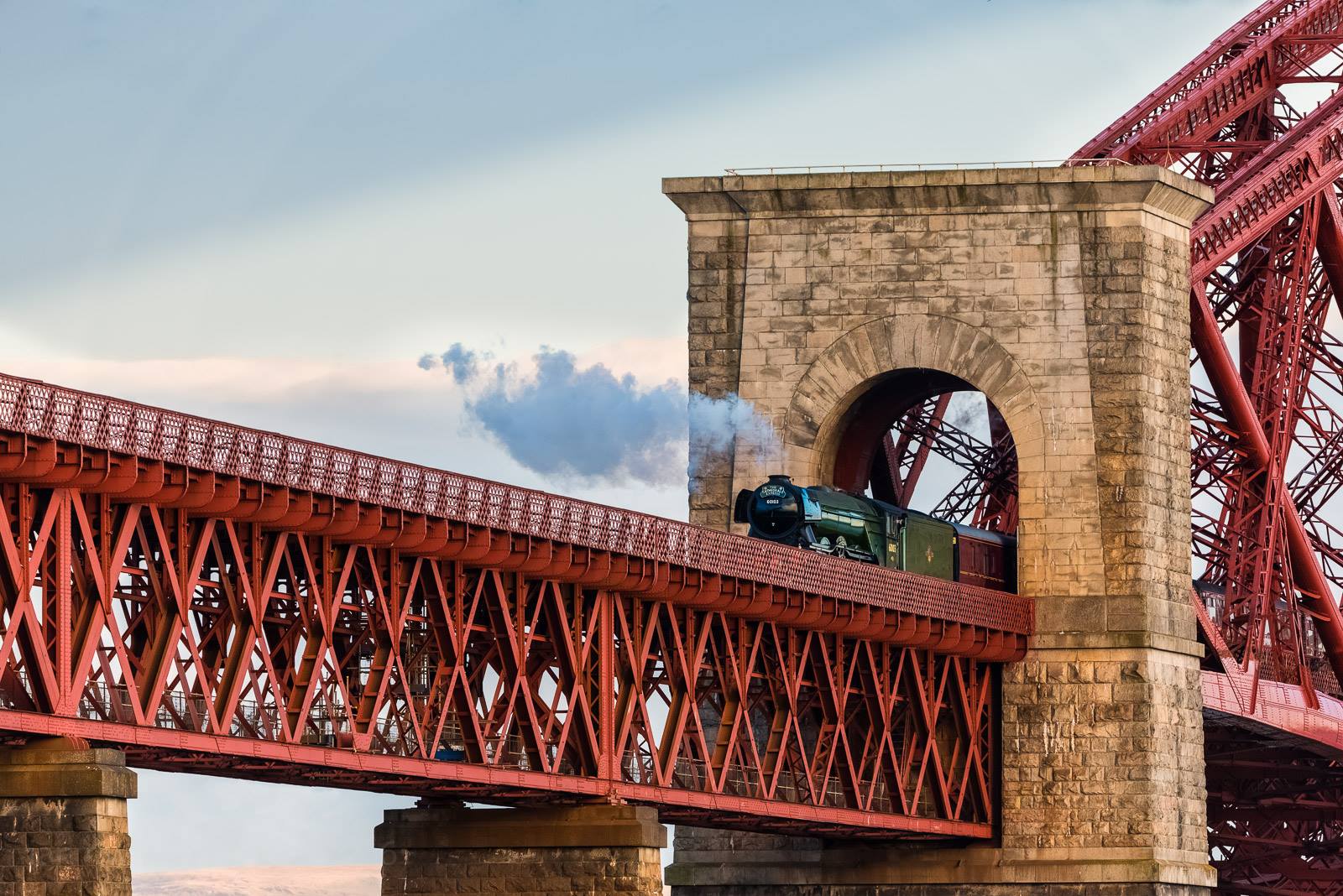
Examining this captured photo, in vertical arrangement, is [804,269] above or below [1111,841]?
above

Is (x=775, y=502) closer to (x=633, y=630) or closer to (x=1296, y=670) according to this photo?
(x=633, y=630)

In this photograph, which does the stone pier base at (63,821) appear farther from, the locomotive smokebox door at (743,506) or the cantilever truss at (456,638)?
the locomotive smokebox door at (743,506)

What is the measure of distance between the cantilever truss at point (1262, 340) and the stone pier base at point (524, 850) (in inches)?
1121

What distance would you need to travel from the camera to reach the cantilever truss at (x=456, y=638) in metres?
62.8

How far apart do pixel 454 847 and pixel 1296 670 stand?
37.9 meters

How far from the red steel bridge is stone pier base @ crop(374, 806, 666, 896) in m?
1.14

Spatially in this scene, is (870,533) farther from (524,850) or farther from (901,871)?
(524,850)

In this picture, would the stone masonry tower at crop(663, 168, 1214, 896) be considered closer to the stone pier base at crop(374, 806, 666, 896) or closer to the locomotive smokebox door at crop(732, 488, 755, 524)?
the locomotive smokebox door at crop(732, 488, 755, 524)

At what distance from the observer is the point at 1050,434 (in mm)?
95375

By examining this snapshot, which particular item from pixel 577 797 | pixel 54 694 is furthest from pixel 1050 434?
pixel 54 694

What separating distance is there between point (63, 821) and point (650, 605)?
73.0 feet

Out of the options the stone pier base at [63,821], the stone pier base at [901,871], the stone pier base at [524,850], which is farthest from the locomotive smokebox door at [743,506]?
the stone pier base at [63,821]

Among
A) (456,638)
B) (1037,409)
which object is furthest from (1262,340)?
(456,638)

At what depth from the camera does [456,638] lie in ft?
238
